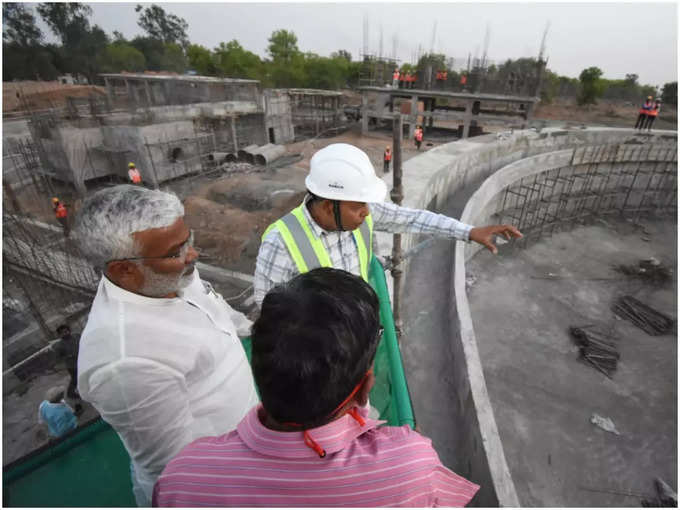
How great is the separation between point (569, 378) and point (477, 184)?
659 centimetres

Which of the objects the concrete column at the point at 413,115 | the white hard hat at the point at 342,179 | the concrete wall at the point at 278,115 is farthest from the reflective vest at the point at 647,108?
the white hard hat at the point at 342,179

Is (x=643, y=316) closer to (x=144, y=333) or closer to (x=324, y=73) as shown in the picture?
(x=144, y=333)

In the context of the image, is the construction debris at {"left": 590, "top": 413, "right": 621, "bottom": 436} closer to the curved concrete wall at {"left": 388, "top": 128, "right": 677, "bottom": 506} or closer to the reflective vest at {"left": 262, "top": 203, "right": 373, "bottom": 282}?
the curved concrete wall at {"left": 388, "top": 128, "right": 677, "bottom": 506}

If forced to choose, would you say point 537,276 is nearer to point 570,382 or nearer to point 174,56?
point 570,382

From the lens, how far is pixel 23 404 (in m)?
4.61

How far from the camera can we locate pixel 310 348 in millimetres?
843

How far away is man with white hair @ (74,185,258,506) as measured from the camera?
1261 millimetres

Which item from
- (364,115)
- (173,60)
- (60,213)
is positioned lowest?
(60,213)

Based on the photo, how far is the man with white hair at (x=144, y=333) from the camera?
1261 mm

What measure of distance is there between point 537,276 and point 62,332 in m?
13.1

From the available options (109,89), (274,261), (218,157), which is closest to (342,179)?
(274,261)

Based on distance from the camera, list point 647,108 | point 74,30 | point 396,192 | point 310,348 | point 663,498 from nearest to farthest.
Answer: point 310,348, point 396,192, point 663,498, point 647,108, point 74,30

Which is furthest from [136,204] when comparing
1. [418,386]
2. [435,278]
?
[435,278]

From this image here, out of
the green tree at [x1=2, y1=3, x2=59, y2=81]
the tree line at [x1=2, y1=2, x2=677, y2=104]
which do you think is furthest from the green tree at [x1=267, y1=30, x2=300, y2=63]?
the green tree at [x1=2, y1=3, x2=59, y2=81]
